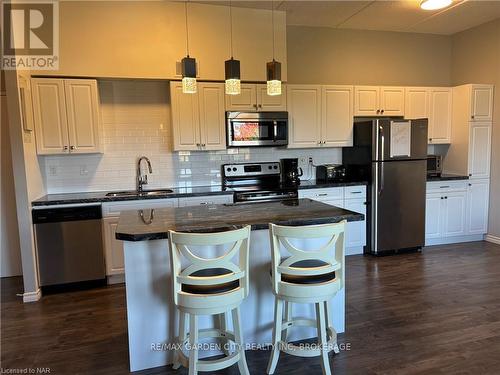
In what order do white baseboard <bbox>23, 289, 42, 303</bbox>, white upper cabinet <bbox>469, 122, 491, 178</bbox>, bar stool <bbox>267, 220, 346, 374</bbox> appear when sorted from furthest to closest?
1. white upper cabinet <bbox>469, 122, 491, 178</bbox>
2. white baseboard <bbox>23, 289, 42, 303</bbox>
3. bar stool <bbox>267, 220, 346, 374</bbox>

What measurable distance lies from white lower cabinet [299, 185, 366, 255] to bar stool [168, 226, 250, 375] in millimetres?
2488

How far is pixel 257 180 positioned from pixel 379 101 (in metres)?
1.99

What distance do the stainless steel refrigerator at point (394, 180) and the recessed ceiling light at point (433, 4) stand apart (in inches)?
50.1

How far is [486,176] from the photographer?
A: 16.0 ft

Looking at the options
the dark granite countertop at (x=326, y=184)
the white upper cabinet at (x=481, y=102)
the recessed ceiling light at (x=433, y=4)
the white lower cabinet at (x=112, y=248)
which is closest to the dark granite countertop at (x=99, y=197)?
the white lower cabinet at (x=112, y=248)

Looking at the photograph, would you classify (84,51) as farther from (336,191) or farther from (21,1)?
(336,191)

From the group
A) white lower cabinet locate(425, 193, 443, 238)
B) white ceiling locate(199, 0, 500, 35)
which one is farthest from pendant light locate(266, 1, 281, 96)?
white lower cabinet locate(425, 193, 443, 238)

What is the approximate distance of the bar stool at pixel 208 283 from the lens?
6.08 ft

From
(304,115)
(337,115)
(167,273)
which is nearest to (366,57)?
(337,115)

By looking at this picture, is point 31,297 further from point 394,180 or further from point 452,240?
point 452,240

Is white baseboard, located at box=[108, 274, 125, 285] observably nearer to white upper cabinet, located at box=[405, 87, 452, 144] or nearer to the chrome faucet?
the chrome faucet

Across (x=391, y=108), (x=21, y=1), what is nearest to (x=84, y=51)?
(x=21, y=1)

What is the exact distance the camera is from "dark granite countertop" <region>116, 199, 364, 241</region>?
6.73 feet

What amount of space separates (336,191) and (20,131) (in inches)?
136
